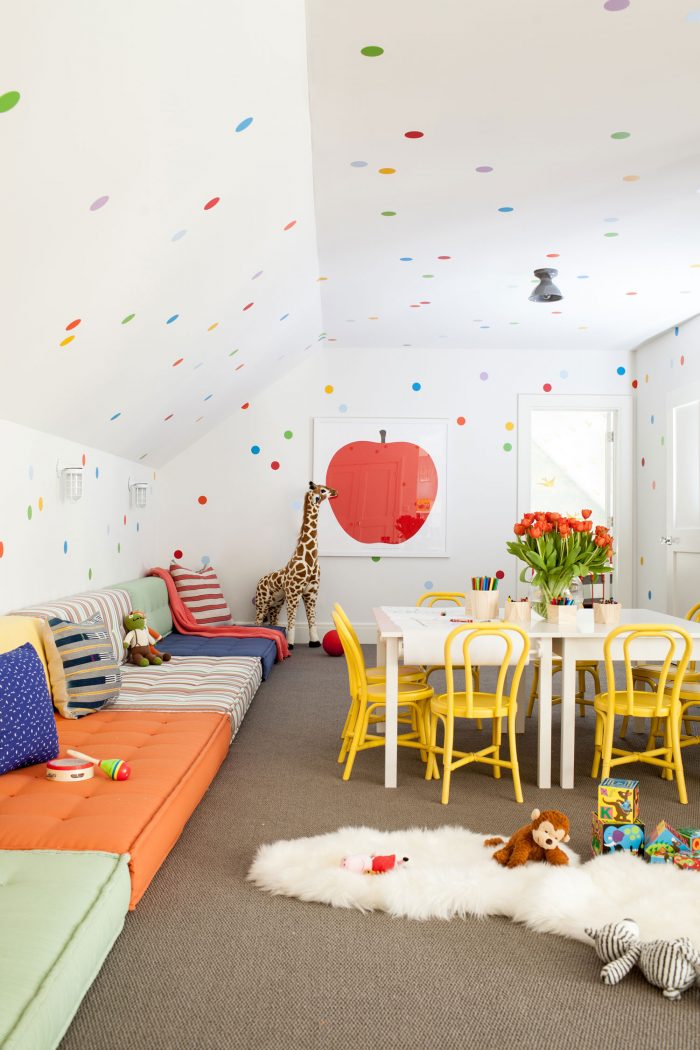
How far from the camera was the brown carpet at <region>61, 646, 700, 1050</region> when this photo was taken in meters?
1.90

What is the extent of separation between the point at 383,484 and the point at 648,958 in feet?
18.9

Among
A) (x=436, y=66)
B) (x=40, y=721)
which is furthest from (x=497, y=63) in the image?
(x=40, y=721)

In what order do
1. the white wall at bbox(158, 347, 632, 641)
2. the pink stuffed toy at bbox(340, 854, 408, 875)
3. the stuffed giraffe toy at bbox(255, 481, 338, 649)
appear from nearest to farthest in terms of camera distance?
the pink stuffed toy at bbox(340, 854, 408, 875) < the stuffed giraffe toy at bbox(255, 481, 338, 649) < the white wall at bbox(158, 347, 632, 641)

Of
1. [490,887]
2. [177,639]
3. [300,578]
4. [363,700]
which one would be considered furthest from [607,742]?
[300,578]

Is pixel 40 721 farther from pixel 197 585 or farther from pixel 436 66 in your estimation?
pixel 197 585

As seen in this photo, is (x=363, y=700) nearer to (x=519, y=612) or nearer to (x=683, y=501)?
(x=519, y=612)

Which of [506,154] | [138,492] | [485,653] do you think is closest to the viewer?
[485,653]

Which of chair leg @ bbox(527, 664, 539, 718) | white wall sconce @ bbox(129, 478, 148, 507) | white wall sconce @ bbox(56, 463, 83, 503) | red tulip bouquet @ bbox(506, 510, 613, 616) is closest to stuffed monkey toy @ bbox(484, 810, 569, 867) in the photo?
red tulip bouquet @ bbox(506, 510, 613, 616)

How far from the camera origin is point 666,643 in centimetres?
360

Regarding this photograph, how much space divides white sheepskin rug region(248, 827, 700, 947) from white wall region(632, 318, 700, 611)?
4474mm

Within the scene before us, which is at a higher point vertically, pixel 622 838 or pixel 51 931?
pixel 51 931

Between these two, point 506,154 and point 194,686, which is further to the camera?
point 194,686

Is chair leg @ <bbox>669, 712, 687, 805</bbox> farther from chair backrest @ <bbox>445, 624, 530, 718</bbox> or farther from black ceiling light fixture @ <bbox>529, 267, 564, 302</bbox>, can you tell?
black ceiling light fixture @ <bbox>529, 267, 564, 302</bbox>

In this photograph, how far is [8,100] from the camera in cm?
197
